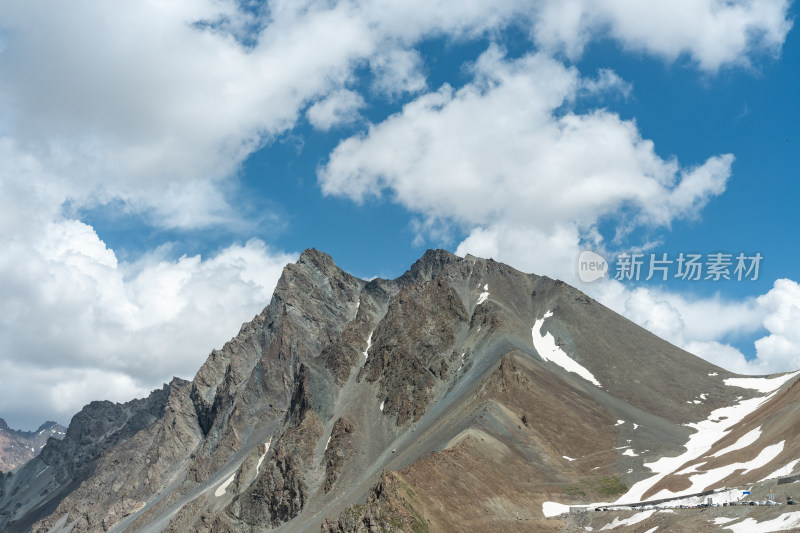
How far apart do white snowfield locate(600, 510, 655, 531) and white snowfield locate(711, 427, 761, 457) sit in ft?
118

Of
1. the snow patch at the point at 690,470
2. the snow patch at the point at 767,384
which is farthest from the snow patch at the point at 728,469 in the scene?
the snow patch at the point at 767,384

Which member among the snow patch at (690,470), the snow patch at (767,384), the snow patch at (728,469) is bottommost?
the snow patch at (728,469)

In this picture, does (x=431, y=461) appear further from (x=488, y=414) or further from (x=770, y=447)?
(x=770, y=447)

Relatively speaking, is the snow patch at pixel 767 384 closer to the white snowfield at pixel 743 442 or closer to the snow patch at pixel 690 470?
the white snowfield at pixel 743 442

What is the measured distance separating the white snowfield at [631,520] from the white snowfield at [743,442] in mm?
36017

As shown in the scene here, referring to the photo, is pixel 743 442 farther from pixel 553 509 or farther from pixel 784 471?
pixel 553 509

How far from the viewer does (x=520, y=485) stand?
392 feet

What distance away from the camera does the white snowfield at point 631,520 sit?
8806cm

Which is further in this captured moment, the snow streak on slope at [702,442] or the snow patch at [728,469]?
the snow streak on slope at [702,442]

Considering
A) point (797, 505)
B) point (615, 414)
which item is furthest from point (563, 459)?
point (797, 505)

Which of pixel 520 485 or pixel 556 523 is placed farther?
pixel 520 485

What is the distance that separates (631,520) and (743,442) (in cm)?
4145

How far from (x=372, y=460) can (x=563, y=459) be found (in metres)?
57.1

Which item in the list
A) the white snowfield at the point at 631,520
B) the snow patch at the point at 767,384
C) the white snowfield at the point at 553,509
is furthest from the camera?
the snow patch at the point at 767,384
